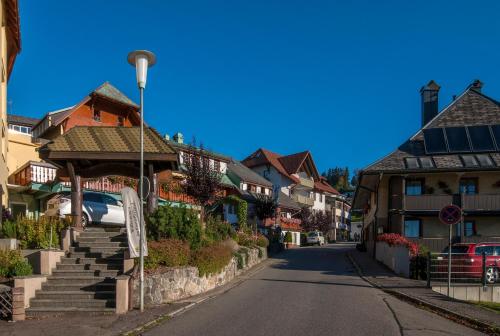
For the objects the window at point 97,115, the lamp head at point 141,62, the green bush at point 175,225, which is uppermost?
the window at point 97,115

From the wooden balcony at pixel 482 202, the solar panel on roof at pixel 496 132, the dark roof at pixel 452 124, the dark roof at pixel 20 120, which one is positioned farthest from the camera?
the dark roof at pixel 20 120

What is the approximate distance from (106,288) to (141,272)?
1.40 m

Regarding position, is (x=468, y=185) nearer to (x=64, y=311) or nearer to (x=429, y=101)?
(x=429, y=101)

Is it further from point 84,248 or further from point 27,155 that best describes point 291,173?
point 84,248

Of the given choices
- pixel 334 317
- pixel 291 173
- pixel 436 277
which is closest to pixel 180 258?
pixel 334 317

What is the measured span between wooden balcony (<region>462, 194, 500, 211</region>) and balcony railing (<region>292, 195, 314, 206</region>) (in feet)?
142

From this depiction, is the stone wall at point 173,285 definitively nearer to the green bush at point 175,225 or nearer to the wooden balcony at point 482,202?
the green bush at point 175,225

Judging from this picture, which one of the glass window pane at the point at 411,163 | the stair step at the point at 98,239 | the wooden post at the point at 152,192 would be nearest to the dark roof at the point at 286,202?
the glass window pane at the point at 411,163

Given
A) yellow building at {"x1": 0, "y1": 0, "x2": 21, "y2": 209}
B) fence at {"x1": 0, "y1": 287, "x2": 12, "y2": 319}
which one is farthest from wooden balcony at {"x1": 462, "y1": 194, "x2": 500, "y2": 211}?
fence at {"x1": 0, "y1": 287, "x2": 12, "y2": 319}

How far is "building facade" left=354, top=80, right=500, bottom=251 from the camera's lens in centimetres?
2994

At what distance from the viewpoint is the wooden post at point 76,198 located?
666 inches

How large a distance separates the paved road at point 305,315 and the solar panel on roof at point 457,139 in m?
17.2

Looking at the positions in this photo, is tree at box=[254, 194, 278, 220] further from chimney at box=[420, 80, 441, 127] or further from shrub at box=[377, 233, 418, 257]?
shrub at box=[377, 233, 418, 257]

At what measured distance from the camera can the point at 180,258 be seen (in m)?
14.3
